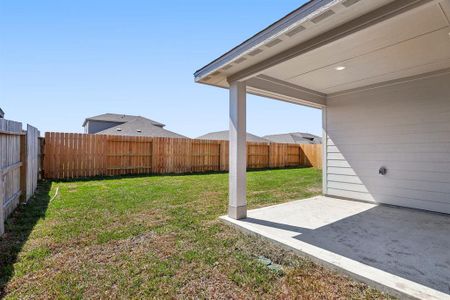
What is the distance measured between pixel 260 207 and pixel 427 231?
248cm

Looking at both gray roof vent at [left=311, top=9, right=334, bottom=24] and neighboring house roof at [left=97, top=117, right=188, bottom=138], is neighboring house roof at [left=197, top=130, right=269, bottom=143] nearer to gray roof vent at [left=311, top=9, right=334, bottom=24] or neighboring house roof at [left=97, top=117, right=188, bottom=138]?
neighboring house roof at [left=97, top=117, right=188, bottom=138]

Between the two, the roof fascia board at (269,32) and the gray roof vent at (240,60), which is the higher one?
the roof fascia board at (269,32)

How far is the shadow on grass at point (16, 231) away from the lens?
2146 millimetres

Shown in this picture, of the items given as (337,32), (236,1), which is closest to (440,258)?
(337,32)

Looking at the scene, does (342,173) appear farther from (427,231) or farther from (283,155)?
(283,155)

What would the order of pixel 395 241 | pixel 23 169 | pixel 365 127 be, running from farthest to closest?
pixel 365 127, pixel 23 169, pixel 395 241

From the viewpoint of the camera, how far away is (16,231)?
310 centimetres

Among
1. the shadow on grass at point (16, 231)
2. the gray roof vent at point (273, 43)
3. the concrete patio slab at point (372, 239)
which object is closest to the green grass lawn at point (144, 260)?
the shadow on grass at point (16, 231)

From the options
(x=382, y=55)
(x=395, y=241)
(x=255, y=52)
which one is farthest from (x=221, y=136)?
(x=395, y=241)

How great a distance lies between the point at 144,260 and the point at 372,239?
9.01 ft

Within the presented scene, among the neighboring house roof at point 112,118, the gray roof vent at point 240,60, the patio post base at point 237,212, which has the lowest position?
the patio post base at point 237,212

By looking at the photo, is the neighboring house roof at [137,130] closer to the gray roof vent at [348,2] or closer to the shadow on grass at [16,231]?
the shadow on grass at [16,231]

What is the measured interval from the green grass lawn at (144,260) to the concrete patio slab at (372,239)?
0.62 feet

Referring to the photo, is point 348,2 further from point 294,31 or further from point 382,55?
point 382,55
